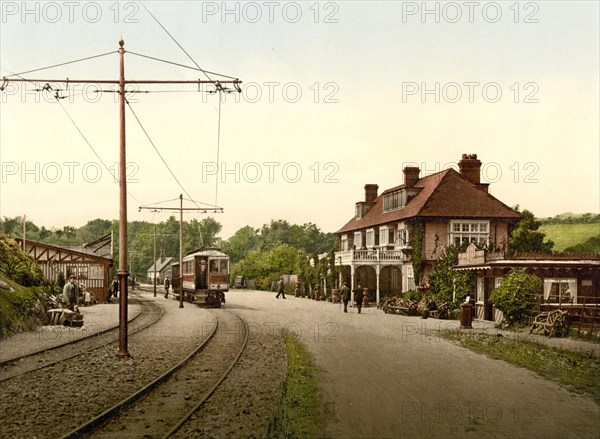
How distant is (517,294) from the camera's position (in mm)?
22672

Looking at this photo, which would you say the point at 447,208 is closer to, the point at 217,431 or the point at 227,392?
the point at 227,392

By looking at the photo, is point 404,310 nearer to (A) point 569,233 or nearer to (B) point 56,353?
(B) point 56,353

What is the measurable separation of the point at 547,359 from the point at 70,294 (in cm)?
1645

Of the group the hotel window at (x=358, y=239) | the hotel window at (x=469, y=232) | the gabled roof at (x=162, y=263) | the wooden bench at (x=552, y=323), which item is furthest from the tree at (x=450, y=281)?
the gabled roof at (x=162, y=263)

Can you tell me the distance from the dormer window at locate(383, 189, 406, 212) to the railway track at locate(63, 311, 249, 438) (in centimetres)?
2617

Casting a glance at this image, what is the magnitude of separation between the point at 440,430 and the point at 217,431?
307 centimetres

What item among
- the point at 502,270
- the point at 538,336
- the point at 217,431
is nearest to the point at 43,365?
the point at 217,431

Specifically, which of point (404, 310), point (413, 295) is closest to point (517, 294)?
point (404, 310)

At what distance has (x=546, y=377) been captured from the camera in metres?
13.0

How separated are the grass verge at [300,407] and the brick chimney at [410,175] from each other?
2890 centimetres

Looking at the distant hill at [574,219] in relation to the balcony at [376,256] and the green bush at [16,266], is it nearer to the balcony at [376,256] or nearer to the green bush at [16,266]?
the balcony at [376,256]

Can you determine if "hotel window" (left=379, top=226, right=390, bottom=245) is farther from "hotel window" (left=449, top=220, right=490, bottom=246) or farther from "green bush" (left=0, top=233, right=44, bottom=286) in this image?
"green bush" (left=0, top=233, right=44, bottom=286)

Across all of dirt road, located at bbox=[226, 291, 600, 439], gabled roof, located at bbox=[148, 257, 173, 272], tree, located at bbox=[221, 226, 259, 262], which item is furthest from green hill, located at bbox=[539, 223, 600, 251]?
gabled roof, located at bbox=[148, 257, 173, 272]

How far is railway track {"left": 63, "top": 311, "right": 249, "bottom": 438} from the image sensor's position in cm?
864
